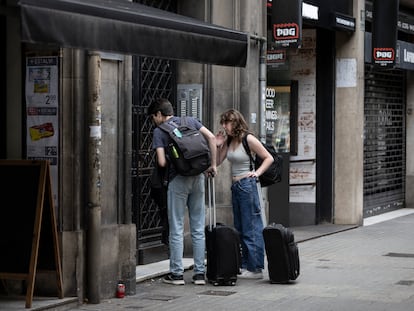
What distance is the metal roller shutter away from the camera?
1831 cm

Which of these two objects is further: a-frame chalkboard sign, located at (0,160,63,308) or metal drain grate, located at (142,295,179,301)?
metal drain grate, located at (142,295,179,301)

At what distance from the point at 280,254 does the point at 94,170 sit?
226cm

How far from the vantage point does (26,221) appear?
8.49 metres

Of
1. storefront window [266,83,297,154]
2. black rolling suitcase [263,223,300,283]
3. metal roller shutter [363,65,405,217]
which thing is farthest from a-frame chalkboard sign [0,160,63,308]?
metal roller shutter [363,65,405,217]

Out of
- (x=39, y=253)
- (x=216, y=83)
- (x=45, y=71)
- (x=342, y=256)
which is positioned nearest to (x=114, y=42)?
(x=45, y=71)

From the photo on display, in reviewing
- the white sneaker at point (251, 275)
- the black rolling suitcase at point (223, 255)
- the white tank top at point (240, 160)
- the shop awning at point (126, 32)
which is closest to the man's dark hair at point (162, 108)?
the white tank top at point (240, 160)

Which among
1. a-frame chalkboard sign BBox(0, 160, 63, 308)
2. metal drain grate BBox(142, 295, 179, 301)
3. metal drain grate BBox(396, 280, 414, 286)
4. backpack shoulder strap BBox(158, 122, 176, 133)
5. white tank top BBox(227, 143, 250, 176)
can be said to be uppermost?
backpack shoulder strap BBox(158, 122, 176, 133)

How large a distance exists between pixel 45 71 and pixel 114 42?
5.55 ft

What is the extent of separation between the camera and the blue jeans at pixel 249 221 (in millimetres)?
10250

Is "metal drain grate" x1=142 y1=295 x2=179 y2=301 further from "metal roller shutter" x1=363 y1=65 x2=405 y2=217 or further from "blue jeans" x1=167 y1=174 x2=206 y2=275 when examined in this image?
"metal roller shutter" x1=363 y1=65 x2=405 y2=217

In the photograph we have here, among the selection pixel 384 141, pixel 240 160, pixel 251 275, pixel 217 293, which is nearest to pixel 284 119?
pixel 384 141

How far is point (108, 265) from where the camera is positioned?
29.8 feet

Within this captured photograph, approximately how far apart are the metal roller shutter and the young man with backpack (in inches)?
328

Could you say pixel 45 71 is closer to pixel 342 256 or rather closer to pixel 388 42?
pixel 342 256
